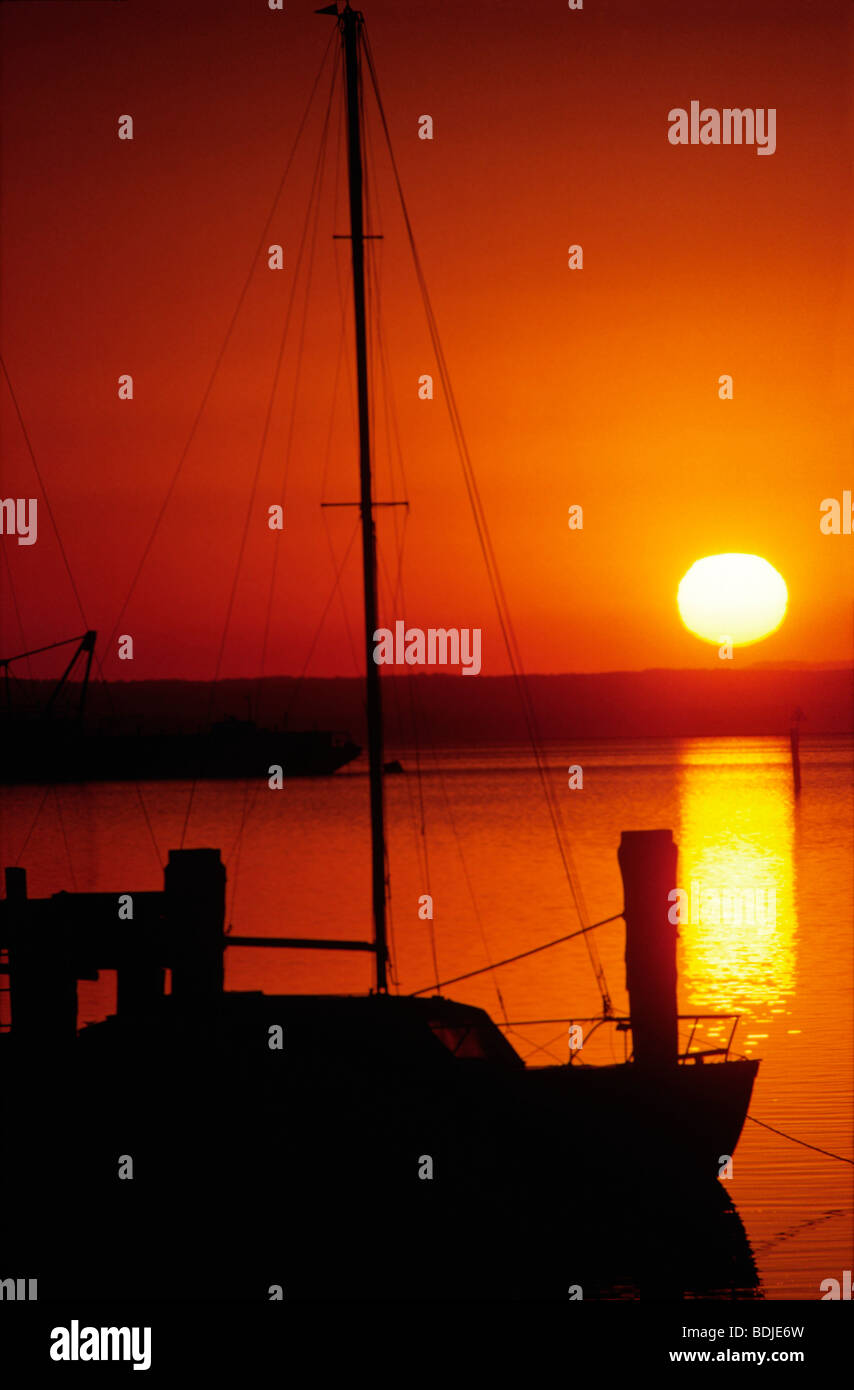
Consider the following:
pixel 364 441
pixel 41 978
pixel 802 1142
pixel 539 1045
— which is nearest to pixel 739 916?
pixel 539 1045

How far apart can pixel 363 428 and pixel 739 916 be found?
33.2m

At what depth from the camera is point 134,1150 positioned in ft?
55.4

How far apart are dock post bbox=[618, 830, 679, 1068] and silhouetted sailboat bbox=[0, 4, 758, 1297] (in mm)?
25

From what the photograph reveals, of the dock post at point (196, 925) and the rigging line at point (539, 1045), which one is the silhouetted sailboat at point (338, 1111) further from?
the rigging line at point (539, 1045)

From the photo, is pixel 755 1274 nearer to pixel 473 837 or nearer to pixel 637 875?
pixel 637 875

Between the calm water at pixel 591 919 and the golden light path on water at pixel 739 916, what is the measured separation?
0.42 ft

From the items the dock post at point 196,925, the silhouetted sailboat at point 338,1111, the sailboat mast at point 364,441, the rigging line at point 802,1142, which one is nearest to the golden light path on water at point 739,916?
the rigging line at point 802,1142

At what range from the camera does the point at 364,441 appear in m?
23.0

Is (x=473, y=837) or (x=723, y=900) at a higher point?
(x=473, y=837)

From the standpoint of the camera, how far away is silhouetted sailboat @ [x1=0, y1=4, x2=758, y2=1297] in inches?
651

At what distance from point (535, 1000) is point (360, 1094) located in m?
17.2

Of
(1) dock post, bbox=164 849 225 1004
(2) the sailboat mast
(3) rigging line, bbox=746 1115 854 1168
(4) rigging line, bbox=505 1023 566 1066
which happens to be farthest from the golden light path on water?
(1) dock post, bbox=164 849 225 1004

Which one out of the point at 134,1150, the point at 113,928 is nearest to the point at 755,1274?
the point at 134,1150
